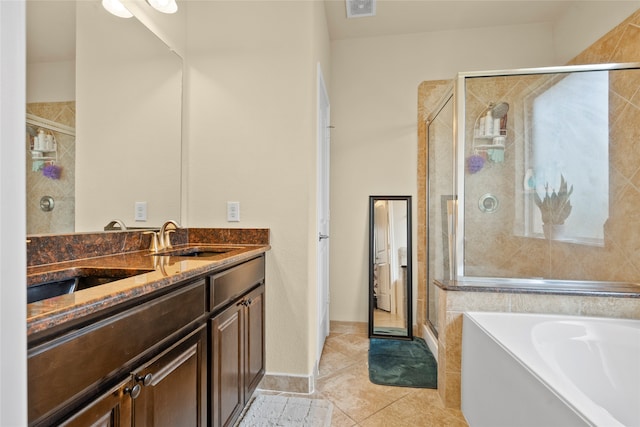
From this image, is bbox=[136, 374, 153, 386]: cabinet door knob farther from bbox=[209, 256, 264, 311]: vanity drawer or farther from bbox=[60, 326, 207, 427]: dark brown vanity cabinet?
bbox=[209, 256, 264, 311]: vanity drawer

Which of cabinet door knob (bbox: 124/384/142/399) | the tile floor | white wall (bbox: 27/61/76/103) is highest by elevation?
white wall (bbox: 27/61/76/103)

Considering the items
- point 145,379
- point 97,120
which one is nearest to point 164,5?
point 97,120

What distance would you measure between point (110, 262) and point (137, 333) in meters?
0.55

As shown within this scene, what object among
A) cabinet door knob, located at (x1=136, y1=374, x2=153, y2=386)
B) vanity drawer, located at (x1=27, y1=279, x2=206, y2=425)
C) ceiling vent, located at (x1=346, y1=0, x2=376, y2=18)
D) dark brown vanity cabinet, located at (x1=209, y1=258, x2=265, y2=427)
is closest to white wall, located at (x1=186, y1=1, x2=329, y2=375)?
dark brown vanity cabinet, located at (x1=209, y1=258, x2=265, y2=427)

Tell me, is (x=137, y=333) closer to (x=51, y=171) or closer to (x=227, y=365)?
(x=227, y=365)

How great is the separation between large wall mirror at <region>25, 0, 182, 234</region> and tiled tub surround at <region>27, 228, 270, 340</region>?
7 centimetres

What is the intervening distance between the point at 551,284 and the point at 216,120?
2.22 metres

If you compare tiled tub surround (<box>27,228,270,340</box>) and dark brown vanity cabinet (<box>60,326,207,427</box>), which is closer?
tiled tub surround (<box>27,228,270,340</box>)

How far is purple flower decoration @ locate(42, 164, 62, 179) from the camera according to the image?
3.63 feet

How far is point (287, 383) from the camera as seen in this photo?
6.04 ft

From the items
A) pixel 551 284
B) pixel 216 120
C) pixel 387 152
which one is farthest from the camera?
pixel 387 152

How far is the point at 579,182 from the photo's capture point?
2018 millimetres
